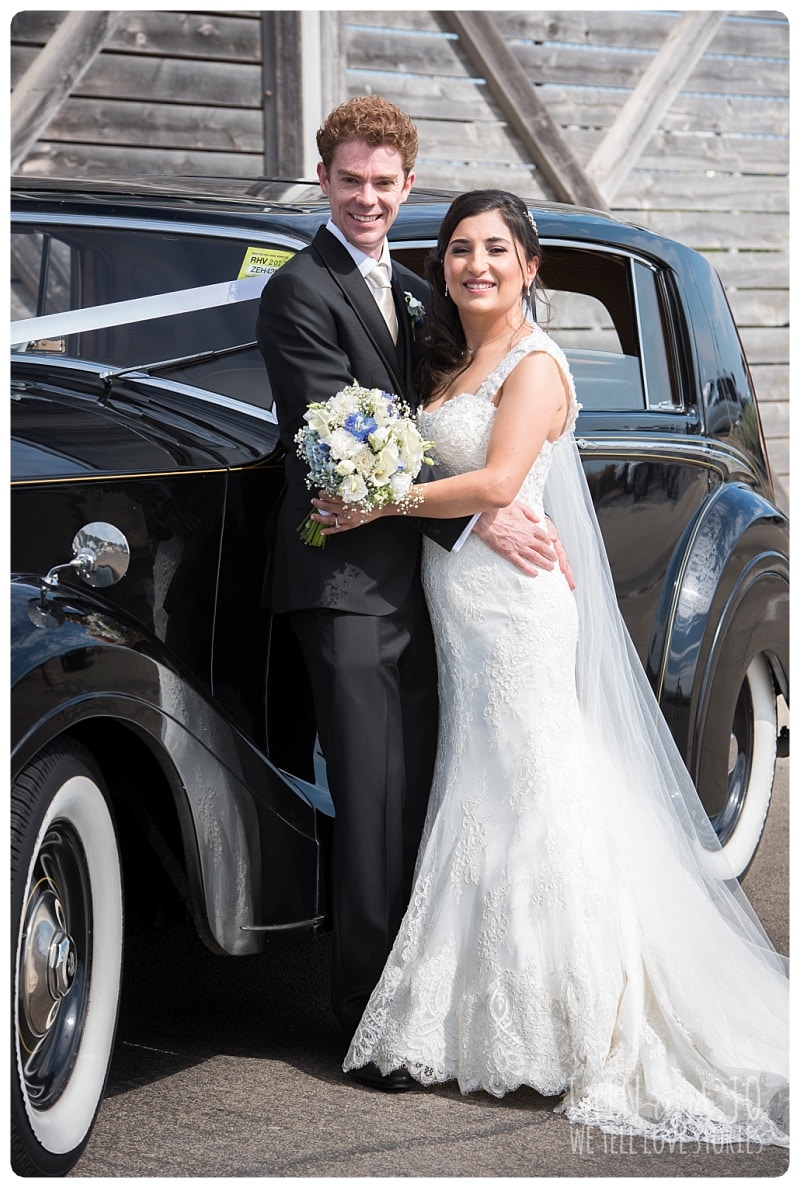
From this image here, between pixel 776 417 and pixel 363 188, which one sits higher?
pixel 776 417

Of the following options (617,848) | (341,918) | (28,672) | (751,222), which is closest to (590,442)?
(617,848)

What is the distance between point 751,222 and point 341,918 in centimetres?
671

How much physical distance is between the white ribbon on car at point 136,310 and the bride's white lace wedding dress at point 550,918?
0.60 metres

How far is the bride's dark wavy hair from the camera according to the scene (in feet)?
10.1

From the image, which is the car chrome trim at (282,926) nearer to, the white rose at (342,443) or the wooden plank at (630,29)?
the white rose at (342,443)

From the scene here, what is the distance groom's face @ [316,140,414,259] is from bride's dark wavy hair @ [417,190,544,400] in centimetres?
17

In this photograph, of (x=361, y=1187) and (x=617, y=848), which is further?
(x=617, y=848)

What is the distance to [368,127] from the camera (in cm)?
295

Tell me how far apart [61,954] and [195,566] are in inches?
31.4

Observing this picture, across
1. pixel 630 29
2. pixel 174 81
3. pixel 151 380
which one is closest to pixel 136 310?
pixel 151 380

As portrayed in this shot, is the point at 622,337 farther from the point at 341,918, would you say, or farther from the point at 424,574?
the point at 341,918

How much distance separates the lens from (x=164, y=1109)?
268cm

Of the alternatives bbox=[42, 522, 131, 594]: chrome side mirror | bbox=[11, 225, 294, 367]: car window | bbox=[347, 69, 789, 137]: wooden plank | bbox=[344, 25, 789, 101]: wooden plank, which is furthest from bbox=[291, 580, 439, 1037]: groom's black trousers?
bbox=[344, 25, 789, 101]: wooden plank

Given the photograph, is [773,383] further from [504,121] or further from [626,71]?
[504,121]
